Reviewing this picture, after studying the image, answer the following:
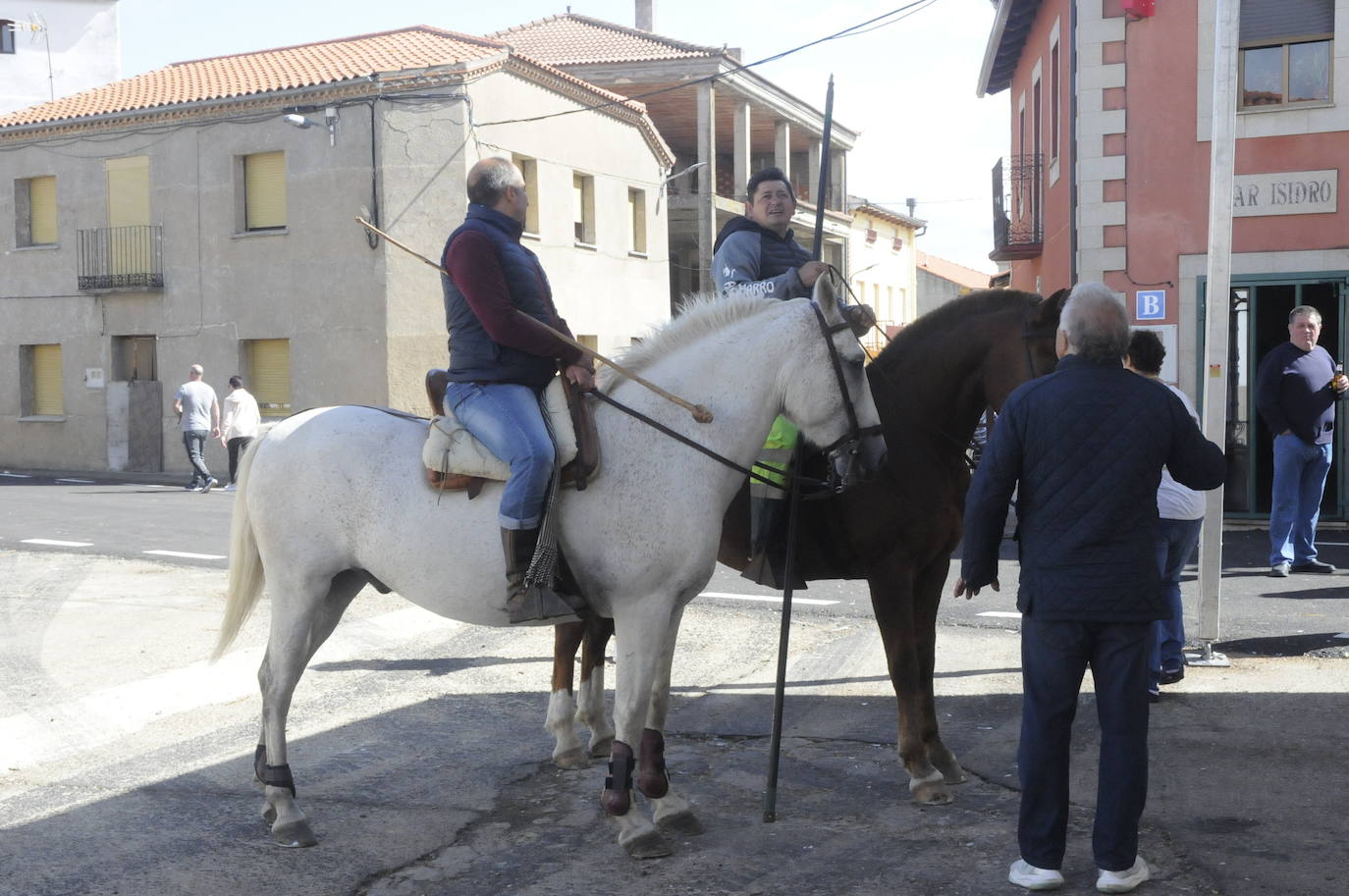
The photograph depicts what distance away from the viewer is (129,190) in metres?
26.6

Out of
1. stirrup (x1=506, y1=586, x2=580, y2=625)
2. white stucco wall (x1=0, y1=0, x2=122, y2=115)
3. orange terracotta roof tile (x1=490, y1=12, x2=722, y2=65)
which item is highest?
white stucco wall (x1=0, y1=0, x2=122, y2=115)

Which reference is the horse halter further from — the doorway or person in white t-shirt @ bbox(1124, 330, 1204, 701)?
the doorway

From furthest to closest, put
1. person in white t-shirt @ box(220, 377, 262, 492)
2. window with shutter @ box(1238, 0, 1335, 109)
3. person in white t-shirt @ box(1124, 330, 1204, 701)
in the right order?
person in white t-shirt @ box(220, 377, 262, 492), window with shutter @ box(1238, 0, 1335, 109), person in white t-shirt @ box(1124, 330, 1204, 701)

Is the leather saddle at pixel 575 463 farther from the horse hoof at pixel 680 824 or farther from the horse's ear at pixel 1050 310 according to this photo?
the horse's ear at pixel 1050 310

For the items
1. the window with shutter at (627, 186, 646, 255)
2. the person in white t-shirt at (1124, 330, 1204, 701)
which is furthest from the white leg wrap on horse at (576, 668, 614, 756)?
the window with shutter at (627, 186, 646, 255)

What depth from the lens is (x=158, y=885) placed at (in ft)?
13.3

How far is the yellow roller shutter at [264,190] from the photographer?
2516cm

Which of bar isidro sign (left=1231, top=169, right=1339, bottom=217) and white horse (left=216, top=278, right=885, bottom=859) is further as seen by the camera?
bar isidro sign (left=1231, top=169, right=1339, bottom=217)

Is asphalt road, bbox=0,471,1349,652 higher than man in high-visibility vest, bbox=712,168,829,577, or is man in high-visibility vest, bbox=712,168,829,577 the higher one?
man in high-visibility vest, bbox=712,168,829,577

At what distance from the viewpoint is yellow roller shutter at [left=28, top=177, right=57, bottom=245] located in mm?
27766

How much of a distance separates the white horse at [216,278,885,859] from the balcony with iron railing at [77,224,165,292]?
23.6 metres

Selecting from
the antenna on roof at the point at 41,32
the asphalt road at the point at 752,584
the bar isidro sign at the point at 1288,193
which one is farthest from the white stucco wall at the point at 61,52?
the bar isidro sign at the point at 1288,193

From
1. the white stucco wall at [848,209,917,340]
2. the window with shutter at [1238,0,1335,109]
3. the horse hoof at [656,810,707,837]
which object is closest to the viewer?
the horse hoof at [656,810,707,837]

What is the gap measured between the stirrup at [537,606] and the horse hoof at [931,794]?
1.53 meters
